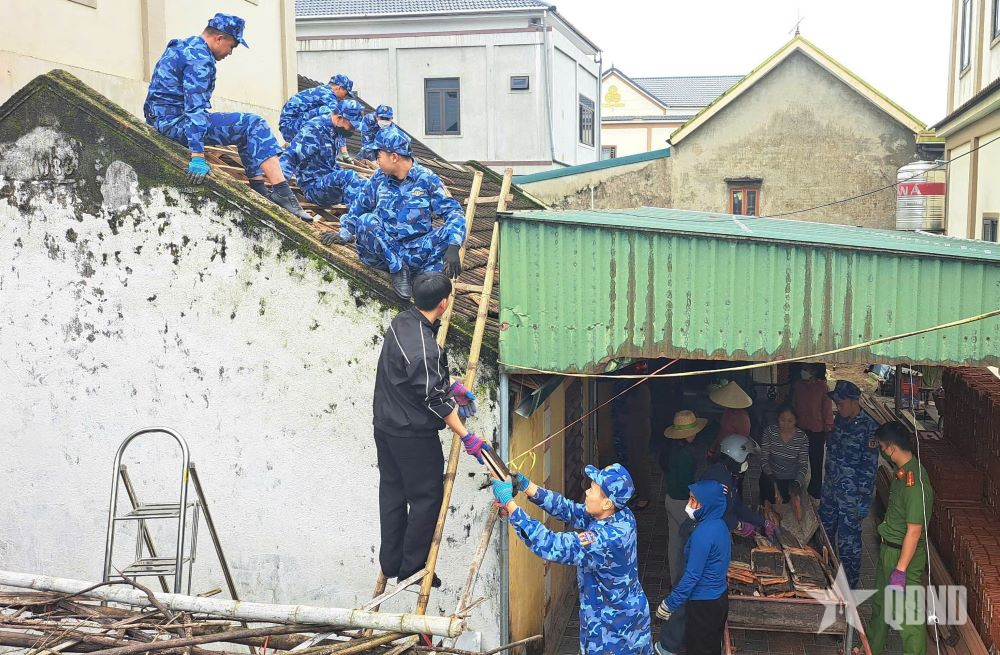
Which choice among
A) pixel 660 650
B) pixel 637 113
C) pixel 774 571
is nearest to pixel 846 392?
pixel 774 571

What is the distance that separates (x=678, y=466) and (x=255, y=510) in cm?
372

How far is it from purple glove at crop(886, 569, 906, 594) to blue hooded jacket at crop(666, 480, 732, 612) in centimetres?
157

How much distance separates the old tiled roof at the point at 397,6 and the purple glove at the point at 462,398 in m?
25.0

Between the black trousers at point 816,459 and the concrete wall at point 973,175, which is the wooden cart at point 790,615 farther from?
the concrete wall at point 973,175

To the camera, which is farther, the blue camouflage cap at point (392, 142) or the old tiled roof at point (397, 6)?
the old tiled roof at point (397, 6)

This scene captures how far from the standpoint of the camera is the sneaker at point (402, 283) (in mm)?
6655

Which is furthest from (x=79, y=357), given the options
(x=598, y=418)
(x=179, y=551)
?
(x=598, y=418)

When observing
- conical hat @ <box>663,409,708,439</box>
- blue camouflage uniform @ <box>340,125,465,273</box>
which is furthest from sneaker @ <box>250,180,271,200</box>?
conical hat @ <box>663,409,708,439</box>

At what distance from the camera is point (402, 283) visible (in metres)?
6.70

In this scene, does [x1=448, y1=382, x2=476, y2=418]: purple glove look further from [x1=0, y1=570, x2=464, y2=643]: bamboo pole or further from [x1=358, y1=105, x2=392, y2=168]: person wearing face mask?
[x1=358, y1=105, x2=392, y2=168]: person wearing face mask

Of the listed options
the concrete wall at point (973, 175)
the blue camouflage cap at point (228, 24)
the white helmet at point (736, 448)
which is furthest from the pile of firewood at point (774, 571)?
the concrete wall at point (973, 175)

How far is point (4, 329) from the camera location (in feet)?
23.8

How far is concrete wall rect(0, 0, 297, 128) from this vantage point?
812 centimetres

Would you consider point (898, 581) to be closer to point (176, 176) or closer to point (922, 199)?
point (176, 176)
